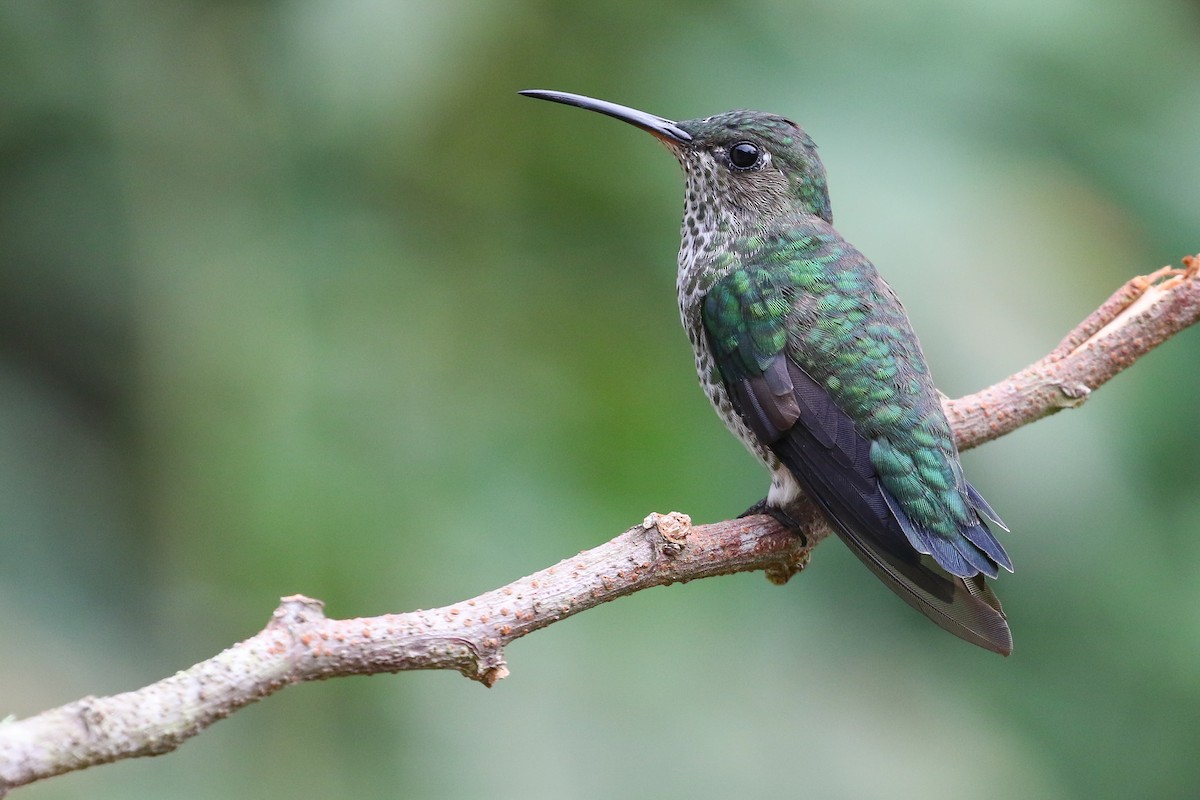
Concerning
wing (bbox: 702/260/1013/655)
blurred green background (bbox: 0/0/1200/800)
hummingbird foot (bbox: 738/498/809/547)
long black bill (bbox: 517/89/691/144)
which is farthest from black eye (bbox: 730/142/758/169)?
hummingbird foot (bbox: 738/498/809/547)

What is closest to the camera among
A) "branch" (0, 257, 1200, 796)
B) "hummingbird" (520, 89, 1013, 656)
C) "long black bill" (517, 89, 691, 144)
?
"branch" (0, 257, 1200, 796)

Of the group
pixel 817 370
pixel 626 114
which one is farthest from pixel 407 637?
pixel 626 114

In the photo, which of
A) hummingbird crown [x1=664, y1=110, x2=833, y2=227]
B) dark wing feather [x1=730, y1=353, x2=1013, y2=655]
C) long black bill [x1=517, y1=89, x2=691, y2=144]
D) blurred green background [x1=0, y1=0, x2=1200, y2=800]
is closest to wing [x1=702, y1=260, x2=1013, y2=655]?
dark wing feather [x1=730, y1=353, x2=1013, y2=655]

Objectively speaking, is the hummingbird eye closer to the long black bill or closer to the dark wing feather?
the long black bill

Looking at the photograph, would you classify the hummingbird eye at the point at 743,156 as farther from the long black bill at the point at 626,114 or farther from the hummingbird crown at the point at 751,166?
the long black bill at the point at 626,114

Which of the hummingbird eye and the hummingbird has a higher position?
the hummingbird eye

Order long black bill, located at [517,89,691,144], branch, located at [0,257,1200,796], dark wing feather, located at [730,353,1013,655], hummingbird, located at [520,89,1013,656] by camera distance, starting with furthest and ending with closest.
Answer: long black bill, located at [517,89,691,144]
hummingbird, located at [520,89,1013,656]
dark wing feather, located at [730,353,1013,655]
branch, located at [0,257,1200,796]

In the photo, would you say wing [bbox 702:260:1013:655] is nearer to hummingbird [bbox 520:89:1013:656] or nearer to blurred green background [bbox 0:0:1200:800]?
hummingbird [bbox 520:89:1013:656]

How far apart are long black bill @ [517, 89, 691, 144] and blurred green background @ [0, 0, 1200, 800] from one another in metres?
0.63

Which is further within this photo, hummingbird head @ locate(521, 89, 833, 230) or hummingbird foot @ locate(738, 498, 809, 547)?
hummingbird head @ locate(521, 89, 833, 230)

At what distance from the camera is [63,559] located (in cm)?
370

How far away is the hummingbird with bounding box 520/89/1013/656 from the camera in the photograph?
8.32 feet

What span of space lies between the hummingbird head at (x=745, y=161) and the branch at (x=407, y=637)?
93 cm

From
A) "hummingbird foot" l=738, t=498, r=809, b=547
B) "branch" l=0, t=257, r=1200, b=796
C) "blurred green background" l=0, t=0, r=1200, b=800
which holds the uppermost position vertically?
"blurred green background" l=0, t=0, r=1200, b=800
